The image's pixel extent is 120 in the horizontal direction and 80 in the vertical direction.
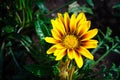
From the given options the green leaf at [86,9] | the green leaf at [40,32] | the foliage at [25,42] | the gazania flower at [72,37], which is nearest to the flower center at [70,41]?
the gazania flower at [72,37]

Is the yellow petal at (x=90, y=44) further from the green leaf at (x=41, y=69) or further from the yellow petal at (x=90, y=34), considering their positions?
the green leaf at (x=41, y=69)

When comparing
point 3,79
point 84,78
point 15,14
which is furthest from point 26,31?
point 84,78

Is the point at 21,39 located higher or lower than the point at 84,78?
higher

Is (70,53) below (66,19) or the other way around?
below

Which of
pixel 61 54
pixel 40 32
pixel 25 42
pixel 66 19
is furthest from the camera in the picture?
pixel 25 42

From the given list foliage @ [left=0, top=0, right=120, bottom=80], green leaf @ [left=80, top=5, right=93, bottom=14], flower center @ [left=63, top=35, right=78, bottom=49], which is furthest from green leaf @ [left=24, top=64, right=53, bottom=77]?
green leaf @ [left=80, top=5, right=93, bottom=14]

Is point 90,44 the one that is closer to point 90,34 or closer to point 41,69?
point 90,34

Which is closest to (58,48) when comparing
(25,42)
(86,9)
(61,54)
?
(61,54)

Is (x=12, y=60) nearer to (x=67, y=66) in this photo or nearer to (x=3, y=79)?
(x=3, y=79)
